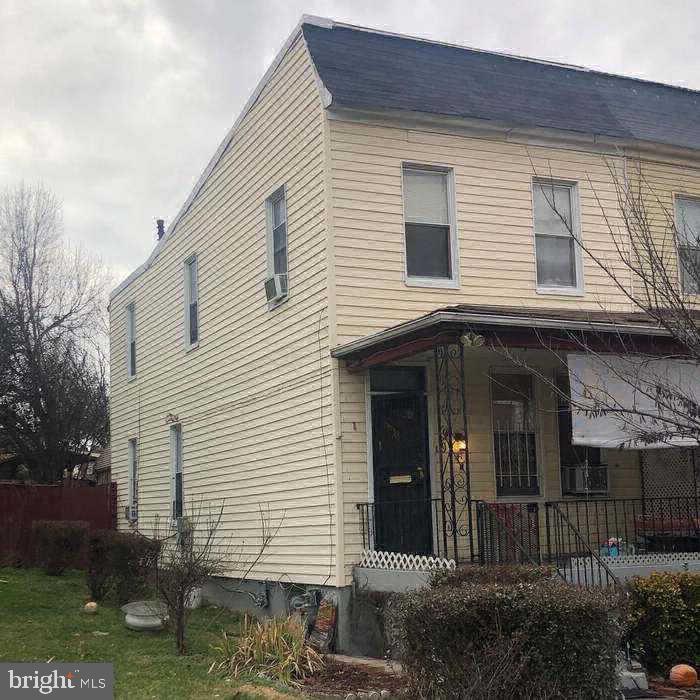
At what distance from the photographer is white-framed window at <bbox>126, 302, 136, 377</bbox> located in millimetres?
22000

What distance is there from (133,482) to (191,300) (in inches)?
216

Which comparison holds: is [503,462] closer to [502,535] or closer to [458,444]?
[458,444]

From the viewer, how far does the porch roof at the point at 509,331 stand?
10492 mm

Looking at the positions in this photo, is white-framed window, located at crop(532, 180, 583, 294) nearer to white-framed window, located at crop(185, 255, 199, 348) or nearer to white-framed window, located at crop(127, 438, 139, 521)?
white-framed window, located at crop(185, 255, 199, 348)

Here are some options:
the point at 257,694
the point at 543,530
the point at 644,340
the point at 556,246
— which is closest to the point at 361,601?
the point at 543,530

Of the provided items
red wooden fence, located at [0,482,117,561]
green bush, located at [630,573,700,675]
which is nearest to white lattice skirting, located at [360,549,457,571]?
green bush, located at [630,573,700,675]

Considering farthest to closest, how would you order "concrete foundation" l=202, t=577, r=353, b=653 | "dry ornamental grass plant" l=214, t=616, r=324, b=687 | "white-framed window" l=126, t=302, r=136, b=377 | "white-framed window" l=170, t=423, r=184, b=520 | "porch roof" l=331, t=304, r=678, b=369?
"white-framed window" l=126, t=302, r=136, b=377, "white-framed window" l=170, t=423, r=184, b=520, "concrete foundation" l=202, t=577, r=353, b=653, "porch roof" l=331, t=304, r=678, b=369, "dry ornamental grass plant" l=214, t=616, r=324, b=687

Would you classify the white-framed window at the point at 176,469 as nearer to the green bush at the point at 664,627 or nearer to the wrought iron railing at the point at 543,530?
the wrought iron railing at the point at 543,530

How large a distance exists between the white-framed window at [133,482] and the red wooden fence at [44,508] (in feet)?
2.98

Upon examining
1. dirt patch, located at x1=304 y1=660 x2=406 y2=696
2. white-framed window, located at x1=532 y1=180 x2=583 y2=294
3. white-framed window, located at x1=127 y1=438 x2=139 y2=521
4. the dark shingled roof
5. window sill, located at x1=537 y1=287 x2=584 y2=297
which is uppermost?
the dark shingled roof

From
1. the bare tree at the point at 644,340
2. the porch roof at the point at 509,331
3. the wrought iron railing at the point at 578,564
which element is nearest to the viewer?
the bare tree at the point at 644,340

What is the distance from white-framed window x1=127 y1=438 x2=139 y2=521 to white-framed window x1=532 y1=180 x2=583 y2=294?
10951 millimetres

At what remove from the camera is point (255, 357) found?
49.5ft

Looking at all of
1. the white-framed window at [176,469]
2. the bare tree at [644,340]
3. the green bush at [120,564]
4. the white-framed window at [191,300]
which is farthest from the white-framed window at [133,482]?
the bare tree at [644,340]
